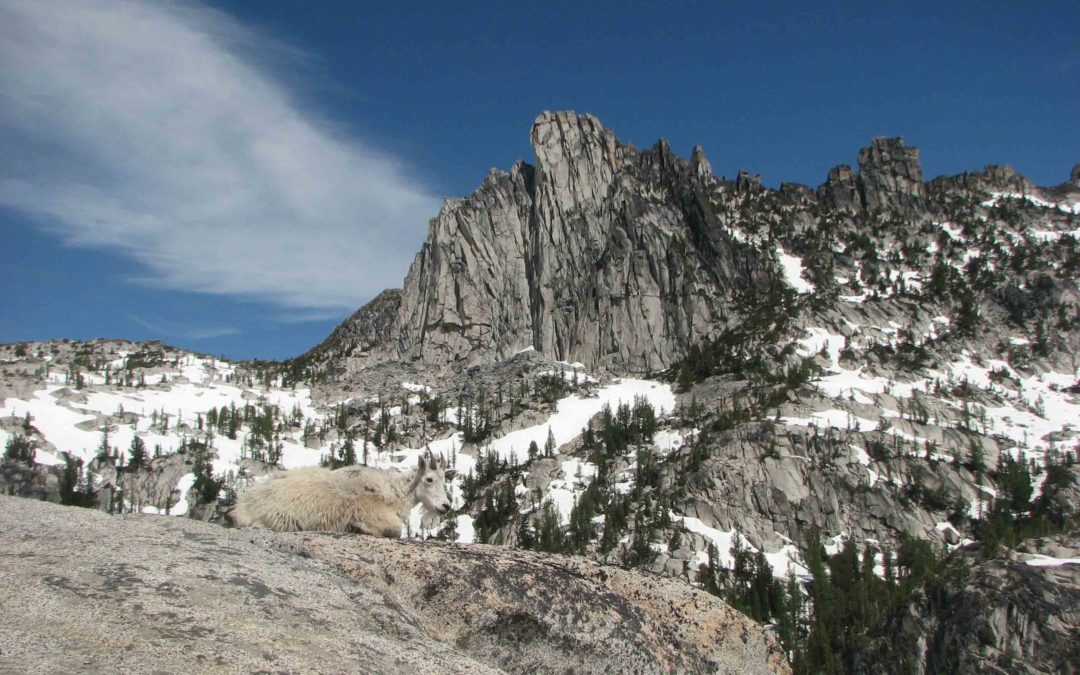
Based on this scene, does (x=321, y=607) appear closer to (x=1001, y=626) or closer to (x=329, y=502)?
(x=329, y=502)

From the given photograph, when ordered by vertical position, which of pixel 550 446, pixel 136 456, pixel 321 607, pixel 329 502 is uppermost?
pixel 136 456

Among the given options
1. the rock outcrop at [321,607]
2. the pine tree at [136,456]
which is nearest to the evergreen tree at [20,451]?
the pine tree at [136,456]

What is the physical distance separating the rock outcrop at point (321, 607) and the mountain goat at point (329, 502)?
6.64ft

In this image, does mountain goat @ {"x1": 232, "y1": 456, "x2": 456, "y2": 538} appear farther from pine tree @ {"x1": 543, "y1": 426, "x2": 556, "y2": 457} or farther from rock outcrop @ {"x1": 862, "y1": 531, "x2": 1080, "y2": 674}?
pine tree @ {"x1": 543, "y1": 426, "x2": 556, "y2": 457}

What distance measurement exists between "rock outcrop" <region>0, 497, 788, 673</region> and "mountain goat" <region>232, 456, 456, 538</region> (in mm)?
2023

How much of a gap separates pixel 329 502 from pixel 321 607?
194 inches

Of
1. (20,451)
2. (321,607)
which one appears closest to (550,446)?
(20,451)

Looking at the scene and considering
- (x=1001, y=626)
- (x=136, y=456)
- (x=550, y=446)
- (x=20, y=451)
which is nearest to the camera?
(x=1001, y=626)

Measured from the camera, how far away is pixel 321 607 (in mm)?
9906

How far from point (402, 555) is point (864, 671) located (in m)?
97.9

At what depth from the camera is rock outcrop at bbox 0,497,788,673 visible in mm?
8106

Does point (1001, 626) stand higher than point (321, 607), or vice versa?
point (321, 607)

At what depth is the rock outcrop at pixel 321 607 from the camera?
8106 mm

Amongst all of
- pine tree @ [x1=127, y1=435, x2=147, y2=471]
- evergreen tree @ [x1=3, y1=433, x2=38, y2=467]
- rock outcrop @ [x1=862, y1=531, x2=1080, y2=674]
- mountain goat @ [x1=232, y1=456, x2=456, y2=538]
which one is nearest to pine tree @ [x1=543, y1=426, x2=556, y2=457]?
rock outcrop @ [x1=862, y1=531, x2=1080, y2=674]
